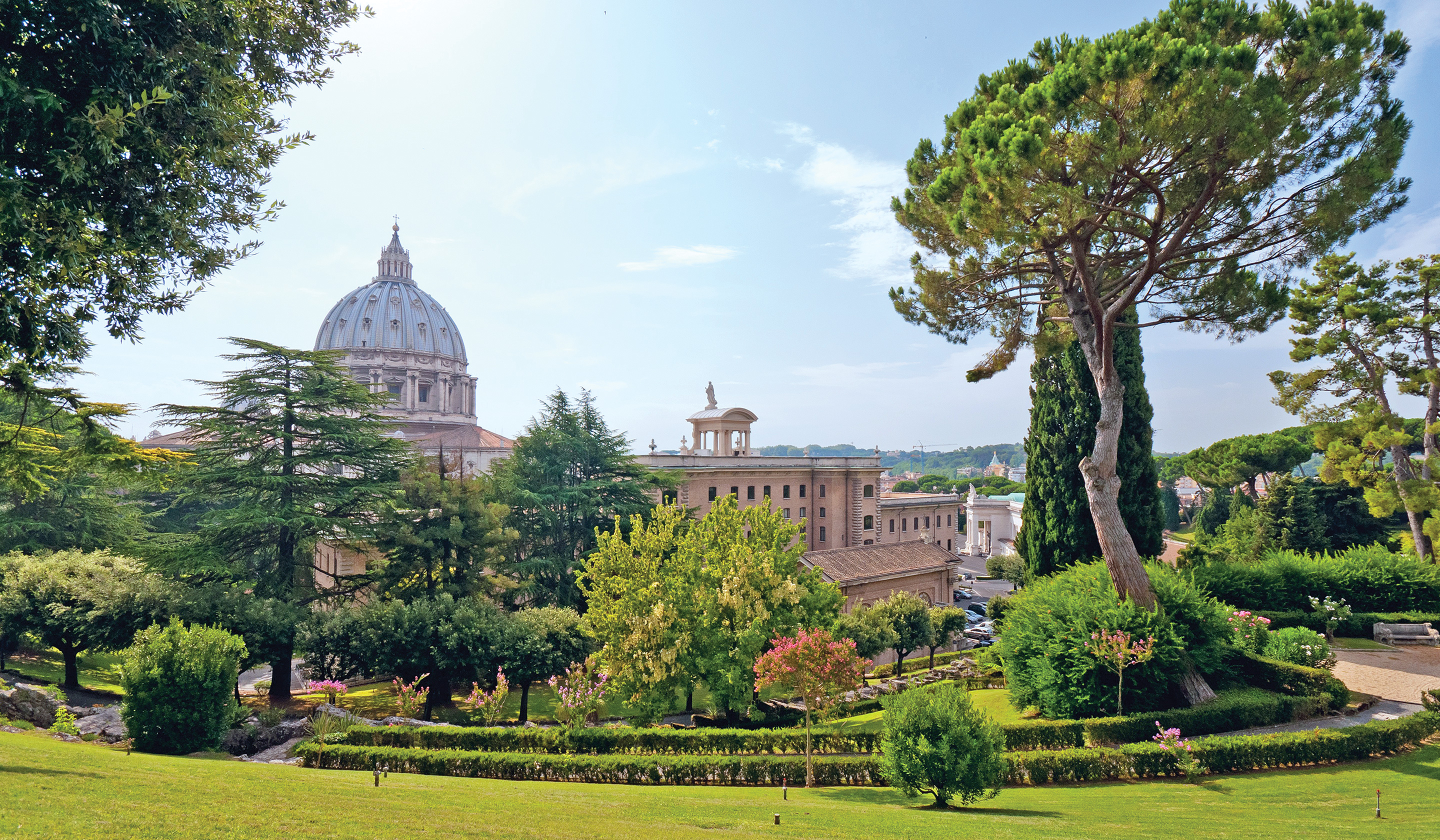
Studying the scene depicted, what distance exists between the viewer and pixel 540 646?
22.4m

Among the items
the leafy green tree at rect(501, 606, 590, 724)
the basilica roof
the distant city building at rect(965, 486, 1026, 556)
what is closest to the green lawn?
the leafy green tree at rect(501, 606, 590, 724)

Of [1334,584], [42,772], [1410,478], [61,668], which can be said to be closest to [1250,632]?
[1334,584]

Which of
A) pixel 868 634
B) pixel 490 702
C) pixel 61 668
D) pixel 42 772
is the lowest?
pixel 61 668

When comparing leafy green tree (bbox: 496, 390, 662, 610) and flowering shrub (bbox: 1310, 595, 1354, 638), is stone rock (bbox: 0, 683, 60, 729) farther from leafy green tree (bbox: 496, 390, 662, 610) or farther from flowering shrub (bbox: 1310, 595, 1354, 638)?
flowering shrub (bbox: 1310, 595, 1354, 638)

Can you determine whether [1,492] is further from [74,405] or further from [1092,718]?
[1092,718]

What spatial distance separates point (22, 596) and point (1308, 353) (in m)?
47.4

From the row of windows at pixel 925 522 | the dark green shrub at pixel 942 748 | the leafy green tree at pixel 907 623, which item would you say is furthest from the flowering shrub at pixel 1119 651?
the row of windows at pixel 925 522

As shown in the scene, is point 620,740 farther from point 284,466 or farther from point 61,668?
point 61,668

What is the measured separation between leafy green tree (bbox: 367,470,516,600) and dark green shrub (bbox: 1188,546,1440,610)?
2628cm

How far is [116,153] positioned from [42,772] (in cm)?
751

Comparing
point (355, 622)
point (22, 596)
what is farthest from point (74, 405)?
point (22, 596)

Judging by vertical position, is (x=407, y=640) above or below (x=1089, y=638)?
below

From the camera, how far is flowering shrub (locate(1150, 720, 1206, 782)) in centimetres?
1209

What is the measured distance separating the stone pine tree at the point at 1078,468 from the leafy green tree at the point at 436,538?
21.3 m
